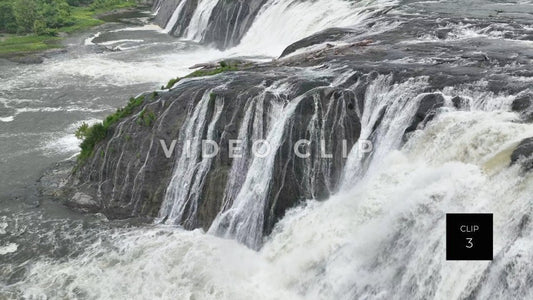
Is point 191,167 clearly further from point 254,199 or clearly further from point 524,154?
point 524,154

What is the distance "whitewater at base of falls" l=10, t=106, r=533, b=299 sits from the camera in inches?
440

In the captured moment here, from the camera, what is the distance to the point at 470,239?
35.0ft

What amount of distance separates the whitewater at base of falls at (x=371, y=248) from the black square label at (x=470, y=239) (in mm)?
218

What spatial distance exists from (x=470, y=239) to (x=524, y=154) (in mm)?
2937

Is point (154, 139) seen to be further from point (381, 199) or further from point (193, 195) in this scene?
point (381, 199)

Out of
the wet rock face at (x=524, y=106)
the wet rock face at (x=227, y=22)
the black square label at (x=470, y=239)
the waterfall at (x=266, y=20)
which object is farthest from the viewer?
the wet rock face at (x=227, y=22)

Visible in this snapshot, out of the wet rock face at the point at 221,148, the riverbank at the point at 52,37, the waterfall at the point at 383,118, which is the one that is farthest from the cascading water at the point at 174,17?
the waterfall at the point at 383,118

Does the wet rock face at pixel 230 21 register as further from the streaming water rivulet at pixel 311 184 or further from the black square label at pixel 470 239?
the black square label at pixel 470 239

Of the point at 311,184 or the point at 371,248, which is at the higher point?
the point at 311,184

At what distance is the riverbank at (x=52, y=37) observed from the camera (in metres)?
46.8

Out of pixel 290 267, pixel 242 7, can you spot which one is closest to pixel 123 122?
pixel 290 267

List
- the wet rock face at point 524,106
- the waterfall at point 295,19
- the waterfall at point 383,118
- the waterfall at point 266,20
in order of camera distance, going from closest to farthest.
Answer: the wet rock face at point 524,106 < the waterfall at point 383,118 < the waterfall at point 295,19 < the waterfall at point 266,20

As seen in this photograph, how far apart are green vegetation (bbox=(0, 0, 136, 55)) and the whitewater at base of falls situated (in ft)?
126

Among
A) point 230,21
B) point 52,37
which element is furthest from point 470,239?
point 52,37
